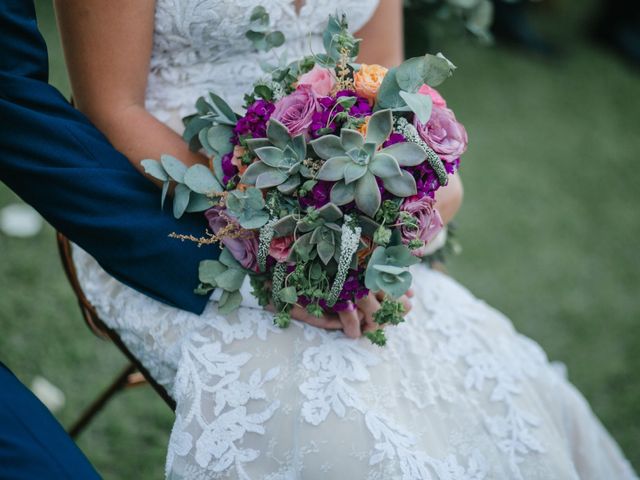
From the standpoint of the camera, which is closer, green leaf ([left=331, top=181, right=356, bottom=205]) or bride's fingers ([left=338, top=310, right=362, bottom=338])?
green leaf ([left=331, top=181, right=356, bottom=205])

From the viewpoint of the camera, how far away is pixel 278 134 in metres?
1.16

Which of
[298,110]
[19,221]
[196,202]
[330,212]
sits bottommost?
[19,221]

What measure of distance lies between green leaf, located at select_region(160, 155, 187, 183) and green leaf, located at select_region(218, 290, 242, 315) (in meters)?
0.24

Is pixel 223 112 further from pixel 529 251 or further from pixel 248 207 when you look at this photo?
pixel 529 251

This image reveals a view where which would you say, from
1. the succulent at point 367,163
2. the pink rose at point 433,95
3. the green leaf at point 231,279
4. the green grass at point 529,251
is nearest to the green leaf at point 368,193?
the succulent at point 367,163

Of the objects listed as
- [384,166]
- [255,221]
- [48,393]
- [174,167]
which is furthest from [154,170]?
[48,393]

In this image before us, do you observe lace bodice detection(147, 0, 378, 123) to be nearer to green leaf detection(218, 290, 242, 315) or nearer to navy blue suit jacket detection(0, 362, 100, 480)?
green leaf detection(218, 290, 242, 315)

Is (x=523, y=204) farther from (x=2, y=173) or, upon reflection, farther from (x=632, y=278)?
(x=2, y=173)

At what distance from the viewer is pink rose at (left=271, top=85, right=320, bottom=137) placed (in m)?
1.15

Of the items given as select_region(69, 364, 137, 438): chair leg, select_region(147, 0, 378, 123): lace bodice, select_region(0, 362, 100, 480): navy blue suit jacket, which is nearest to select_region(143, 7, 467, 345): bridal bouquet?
select_region(147, 0, 378, 123): lace bodice

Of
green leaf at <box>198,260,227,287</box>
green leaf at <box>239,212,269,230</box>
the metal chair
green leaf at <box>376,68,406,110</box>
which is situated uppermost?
green leaf at <box>376,68,406,110</box>

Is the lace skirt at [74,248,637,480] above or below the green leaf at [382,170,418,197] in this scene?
below

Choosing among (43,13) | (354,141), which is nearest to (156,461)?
(354,141)

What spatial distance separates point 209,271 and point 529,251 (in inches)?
104
